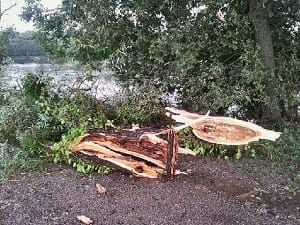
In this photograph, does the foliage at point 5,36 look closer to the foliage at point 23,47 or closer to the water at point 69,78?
the foliage at point 23,47

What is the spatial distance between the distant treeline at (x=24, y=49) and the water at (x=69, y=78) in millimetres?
291

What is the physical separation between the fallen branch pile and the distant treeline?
2.47m

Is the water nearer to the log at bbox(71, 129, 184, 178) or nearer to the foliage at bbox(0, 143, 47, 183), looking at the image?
the foliage at bbox(0, 143, 47, 183)

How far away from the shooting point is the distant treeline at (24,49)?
21.4ft

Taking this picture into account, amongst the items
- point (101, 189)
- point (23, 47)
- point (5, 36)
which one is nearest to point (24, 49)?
point (23, 47)

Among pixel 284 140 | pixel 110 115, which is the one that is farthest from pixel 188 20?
pixel 284 140

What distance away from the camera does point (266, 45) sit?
20.0 ft

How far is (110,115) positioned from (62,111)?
74 cm

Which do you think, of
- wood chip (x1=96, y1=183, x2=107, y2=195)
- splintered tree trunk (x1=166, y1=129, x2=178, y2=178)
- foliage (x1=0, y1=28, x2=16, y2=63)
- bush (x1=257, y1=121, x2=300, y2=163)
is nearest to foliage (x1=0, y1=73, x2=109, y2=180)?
wood chip (x1=96, y1=183, x2=107, y2=195)


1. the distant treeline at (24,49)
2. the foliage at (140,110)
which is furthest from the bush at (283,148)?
the distant treeline at (24,49)

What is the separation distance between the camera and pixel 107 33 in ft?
19.7

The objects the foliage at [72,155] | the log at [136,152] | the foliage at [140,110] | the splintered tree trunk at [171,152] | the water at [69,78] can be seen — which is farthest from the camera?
the water at [69,78]

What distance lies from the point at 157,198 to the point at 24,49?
3990 mm

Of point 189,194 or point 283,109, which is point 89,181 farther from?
point 283,109
